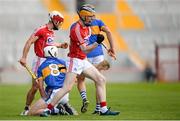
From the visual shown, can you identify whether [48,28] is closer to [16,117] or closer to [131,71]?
[16,117]

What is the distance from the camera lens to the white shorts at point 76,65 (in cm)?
1457

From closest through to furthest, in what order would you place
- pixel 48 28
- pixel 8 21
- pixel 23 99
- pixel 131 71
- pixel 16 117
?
pixel 16 117 < pixel 48 28 < pixel 23 99 < pixel 131 71 < pixel 8 21

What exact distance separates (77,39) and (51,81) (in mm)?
1050

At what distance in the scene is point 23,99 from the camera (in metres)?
21.0

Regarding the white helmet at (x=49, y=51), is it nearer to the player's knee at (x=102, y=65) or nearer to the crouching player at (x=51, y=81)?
the crouching player at (x=51, y=81)

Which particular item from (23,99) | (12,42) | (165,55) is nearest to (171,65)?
(165,55)

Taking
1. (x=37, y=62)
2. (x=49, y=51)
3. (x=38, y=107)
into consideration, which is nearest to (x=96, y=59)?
(x=49, y=51)

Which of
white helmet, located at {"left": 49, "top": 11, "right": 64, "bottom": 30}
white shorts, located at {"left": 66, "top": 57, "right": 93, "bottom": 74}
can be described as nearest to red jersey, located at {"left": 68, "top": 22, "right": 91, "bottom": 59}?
white shorts, located at {"left": 66, "top": 57, "right": 93, "bottom": 74}

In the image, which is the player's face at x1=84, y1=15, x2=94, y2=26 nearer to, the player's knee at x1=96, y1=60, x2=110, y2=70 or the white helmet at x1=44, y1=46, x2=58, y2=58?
the white helmet at x1=44, y1=46, x2=58, y2=58

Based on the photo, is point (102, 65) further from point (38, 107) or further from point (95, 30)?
point (38, 107)

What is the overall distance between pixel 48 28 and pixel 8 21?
2461cm

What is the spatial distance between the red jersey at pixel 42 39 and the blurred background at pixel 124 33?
63.5 ft

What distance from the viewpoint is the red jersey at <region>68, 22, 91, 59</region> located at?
14.6 meters

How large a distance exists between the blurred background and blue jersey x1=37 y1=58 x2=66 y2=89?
63.6 ft
